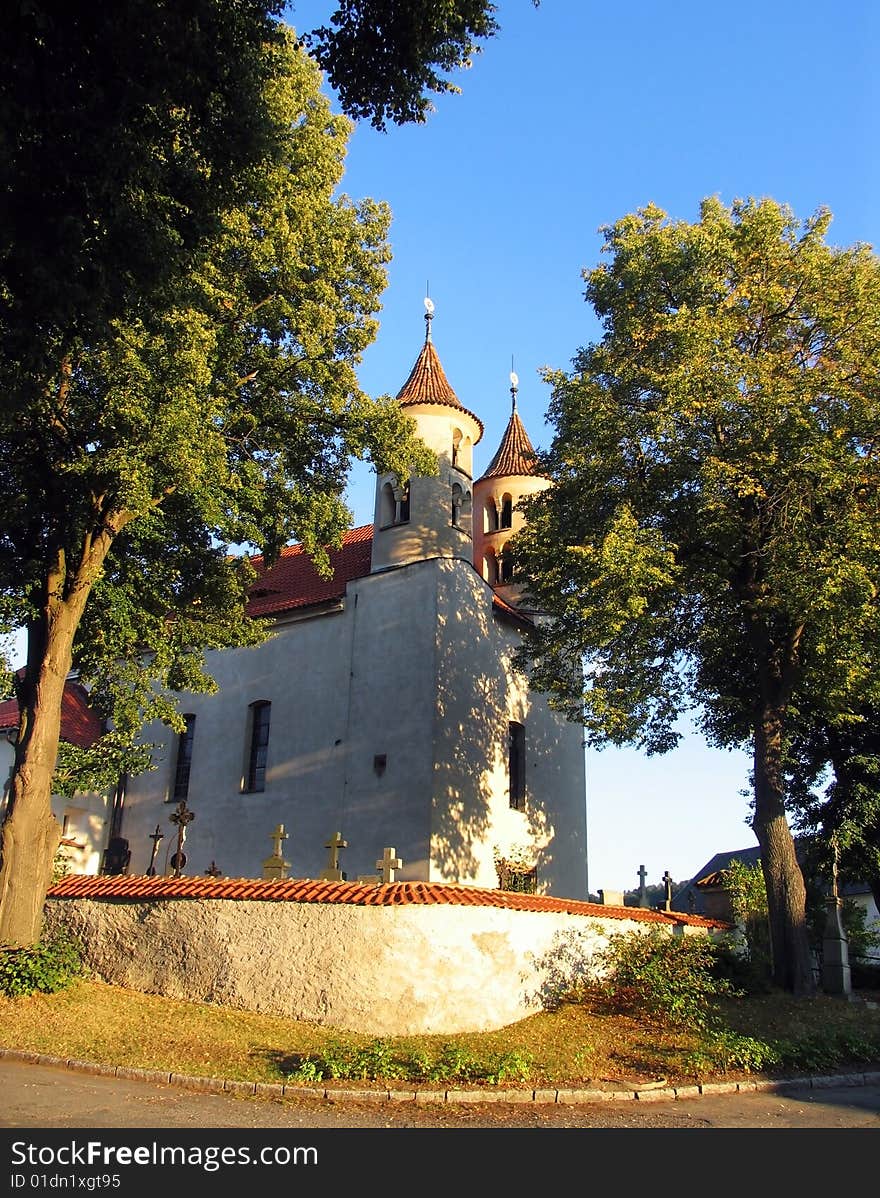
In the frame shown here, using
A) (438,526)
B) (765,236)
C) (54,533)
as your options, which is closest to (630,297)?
(765,236)

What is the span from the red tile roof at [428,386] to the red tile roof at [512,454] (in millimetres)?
4168

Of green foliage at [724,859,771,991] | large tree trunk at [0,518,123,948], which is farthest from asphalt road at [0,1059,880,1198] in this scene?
green foliage at [724,859,771,991]

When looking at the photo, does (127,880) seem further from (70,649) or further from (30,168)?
(30,168)

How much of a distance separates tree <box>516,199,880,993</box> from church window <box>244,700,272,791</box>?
8490 millimetres

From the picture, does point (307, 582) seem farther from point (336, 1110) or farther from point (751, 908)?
point (336, 1110)

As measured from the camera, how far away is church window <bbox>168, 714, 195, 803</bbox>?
25.2 meters

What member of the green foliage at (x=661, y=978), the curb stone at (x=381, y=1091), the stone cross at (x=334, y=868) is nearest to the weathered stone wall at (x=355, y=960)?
the green foliage at (x=661, y=978)

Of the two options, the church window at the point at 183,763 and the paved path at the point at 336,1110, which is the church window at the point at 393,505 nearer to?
the church window at the point at 183,763

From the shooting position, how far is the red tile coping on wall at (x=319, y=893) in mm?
12133

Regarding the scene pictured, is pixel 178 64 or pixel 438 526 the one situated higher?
pixel 438 526

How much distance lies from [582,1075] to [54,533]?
36.2 ft

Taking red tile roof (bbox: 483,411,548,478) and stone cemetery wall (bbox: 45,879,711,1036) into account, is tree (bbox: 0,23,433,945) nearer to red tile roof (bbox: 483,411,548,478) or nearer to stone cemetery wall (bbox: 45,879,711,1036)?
stone cemetery wall (bbox: 45,879,711,1036)

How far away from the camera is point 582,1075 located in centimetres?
1034
